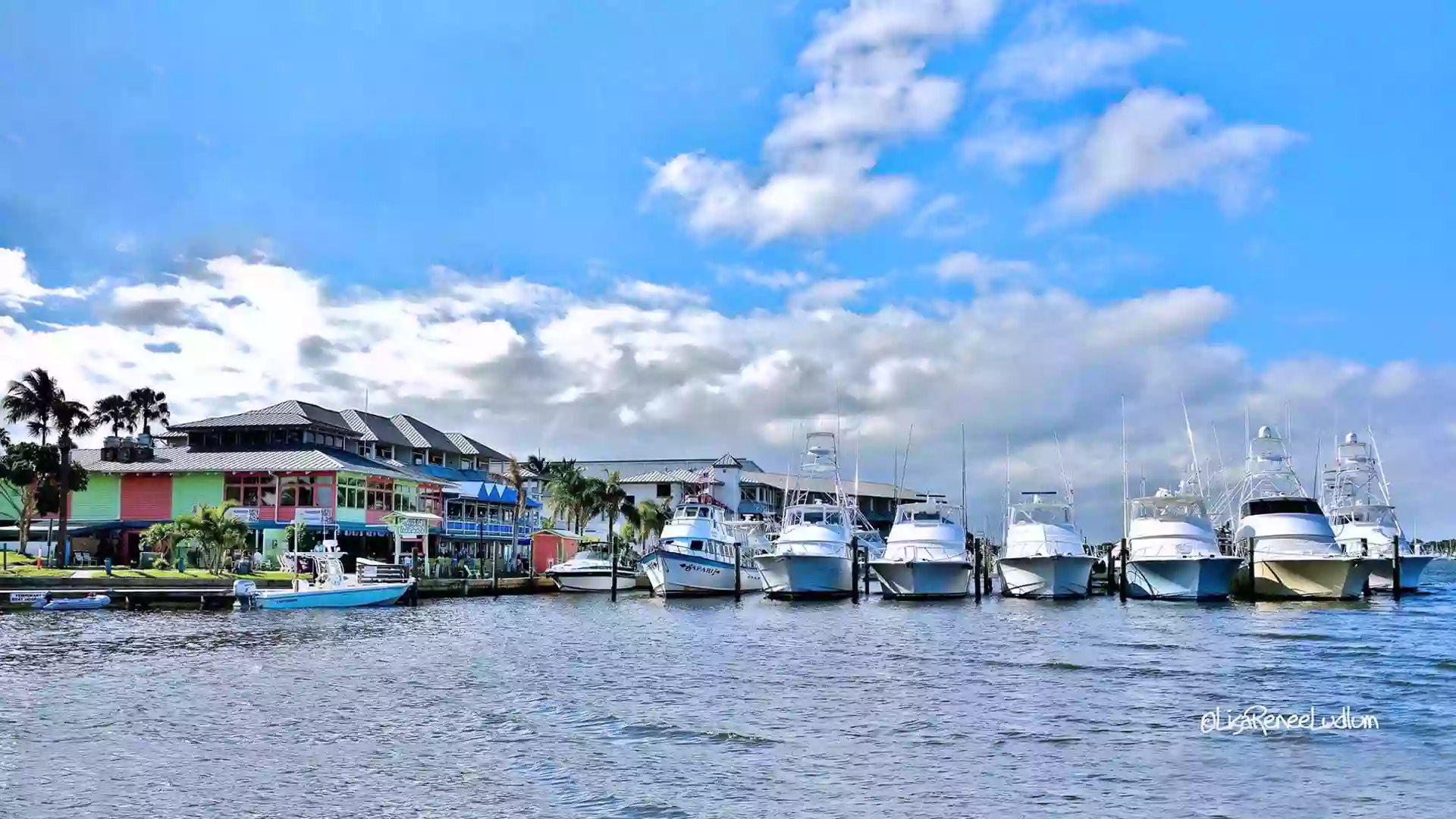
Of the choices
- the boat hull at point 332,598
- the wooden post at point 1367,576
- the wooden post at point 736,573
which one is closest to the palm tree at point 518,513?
the wooden post at point 736,573

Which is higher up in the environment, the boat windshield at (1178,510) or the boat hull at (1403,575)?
the boat windshield at (1178,510)

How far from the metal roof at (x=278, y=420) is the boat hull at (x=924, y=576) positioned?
120 ft

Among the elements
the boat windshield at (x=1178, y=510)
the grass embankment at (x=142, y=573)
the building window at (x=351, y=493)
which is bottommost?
the grass embankment at (x=142, y=573)

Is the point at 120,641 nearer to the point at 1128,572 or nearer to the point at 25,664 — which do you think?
the point at 25,664

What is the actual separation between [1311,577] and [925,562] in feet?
64.2

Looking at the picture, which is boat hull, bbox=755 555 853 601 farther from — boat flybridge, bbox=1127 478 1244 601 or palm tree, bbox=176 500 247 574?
palm tree, bbox=176 500 247 574

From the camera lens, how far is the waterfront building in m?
72.1

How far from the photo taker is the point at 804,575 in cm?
6750

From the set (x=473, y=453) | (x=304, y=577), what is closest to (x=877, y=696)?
(x=304, y=577)

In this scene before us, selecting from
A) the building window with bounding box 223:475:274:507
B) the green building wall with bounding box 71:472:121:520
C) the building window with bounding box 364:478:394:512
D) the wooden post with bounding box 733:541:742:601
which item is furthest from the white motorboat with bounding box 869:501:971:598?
the green building wall with bounding box 71:472:121:520

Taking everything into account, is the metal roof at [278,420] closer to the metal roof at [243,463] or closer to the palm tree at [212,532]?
the metal roof at [243,463]

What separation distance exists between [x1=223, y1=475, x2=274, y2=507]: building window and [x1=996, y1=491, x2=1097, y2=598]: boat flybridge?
43.5m

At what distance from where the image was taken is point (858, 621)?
5128 cm

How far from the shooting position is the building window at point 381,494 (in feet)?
248
